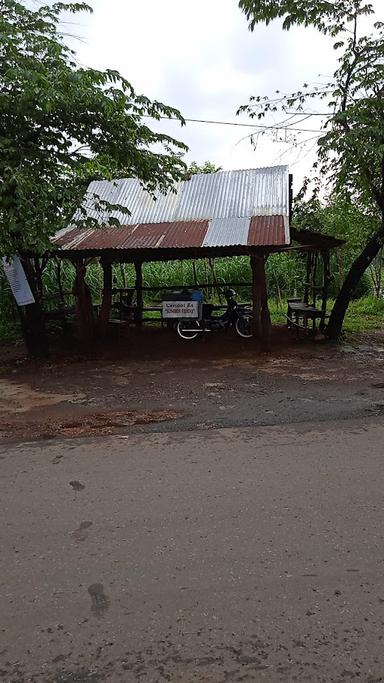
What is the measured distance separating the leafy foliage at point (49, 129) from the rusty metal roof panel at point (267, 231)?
1.98 meters

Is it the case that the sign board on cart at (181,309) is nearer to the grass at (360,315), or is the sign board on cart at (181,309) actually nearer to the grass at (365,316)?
the grass at (360,315)

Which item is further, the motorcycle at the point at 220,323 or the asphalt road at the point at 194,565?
the motorcycle at the point at 220,323

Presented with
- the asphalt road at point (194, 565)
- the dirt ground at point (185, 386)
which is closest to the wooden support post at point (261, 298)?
the dirt ground at point (185, 386)

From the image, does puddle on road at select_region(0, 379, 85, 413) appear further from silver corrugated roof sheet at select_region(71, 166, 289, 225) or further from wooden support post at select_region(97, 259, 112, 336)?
silver corrugated roof sheet at select_region(71, 166, 289, 225)

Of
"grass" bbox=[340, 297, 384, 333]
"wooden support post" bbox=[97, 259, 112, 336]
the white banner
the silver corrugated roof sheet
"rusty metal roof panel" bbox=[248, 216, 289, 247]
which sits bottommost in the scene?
"grass" bbox=[340, 297, 384, 333]

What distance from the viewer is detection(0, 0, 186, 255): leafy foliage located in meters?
7.63

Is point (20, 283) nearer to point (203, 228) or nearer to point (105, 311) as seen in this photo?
point (105, 311)

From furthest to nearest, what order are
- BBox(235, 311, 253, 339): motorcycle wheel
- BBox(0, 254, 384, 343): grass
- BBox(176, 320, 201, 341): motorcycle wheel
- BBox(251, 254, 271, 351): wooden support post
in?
BBox(0, 254, 384, 343): grass < BBox(235, 311, 253, 339): motorcycle wheel < BBox(176, 320, 201, 341): motorcycle wheel < BBox(251, 254, 271, 351): wooden support post

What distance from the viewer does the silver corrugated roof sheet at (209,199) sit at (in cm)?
1197

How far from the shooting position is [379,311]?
18.1m

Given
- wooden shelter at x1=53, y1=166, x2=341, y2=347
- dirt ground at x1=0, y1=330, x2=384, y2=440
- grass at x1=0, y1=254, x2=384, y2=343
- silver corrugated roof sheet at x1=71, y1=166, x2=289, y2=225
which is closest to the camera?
dirt ground at x1=0, y1=330, x2=384, y2=440

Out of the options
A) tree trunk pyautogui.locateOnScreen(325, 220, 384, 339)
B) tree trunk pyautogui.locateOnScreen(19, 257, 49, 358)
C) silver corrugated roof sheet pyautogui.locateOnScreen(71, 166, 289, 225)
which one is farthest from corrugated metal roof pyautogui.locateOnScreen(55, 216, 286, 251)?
tree trunk pyautogui.locateOnScreen(325, 220, 384, 339)

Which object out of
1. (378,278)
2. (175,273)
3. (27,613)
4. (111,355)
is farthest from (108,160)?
(378,278)

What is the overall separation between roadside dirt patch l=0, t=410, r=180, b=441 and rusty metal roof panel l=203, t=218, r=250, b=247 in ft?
14.8
